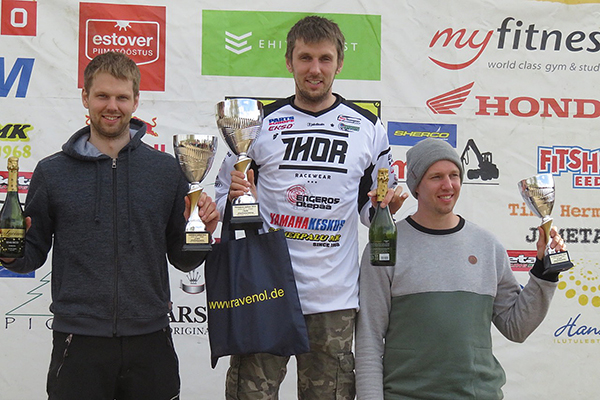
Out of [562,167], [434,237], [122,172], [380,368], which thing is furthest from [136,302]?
[562,167]

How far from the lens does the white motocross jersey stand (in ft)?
7.66

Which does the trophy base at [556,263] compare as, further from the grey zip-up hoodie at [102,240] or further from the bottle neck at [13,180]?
the bottle neck at [13,180]

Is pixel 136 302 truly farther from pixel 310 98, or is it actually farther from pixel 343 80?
pixel 343 80

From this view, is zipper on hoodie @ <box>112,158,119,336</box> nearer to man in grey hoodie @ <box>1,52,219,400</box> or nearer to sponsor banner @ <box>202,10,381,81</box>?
man in grey hoodie @ <box>1,52,219,400</box>

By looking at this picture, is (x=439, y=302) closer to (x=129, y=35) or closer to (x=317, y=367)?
(x=317, y=367)

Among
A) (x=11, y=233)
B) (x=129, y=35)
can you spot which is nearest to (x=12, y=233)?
(x=11, y=233)

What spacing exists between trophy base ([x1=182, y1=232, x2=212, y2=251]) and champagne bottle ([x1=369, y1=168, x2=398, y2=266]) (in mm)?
533

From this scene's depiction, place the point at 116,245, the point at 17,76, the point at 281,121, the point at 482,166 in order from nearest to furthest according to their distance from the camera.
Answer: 1. the point at 116,245
2. the point at 281,121
3. the point at 17,76
4. the point at 482,166

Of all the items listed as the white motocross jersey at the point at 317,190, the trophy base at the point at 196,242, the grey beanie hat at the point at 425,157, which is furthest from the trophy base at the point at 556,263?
the trophy base at the point at 196,242

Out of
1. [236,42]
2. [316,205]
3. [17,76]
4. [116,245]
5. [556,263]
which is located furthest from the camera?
[236,42]

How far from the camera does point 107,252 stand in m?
2.18

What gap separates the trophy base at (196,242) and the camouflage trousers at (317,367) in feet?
1.47

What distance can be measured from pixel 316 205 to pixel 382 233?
0.28m

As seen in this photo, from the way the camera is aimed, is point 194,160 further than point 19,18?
No
